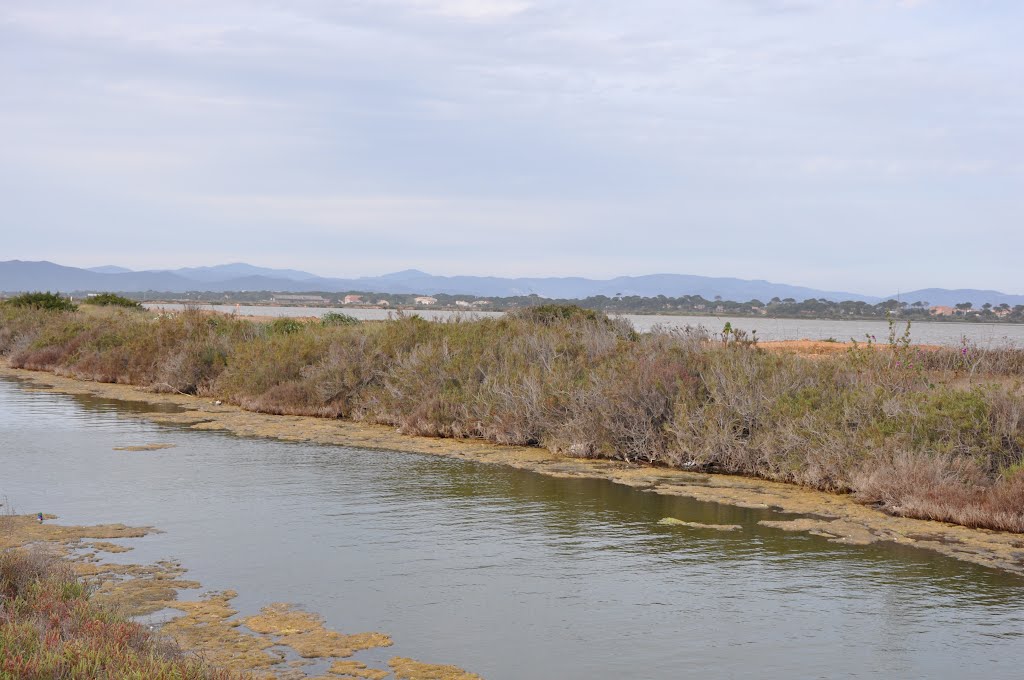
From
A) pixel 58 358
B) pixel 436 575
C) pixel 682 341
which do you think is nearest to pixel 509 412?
pixel 682 341

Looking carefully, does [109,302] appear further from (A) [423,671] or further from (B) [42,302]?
(A) [423,671]

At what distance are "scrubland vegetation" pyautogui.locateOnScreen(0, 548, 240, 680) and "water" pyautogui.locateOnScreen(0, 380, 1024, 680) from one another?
1672 millimetres

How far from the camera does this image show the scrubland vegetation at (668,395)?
11797 millimetres

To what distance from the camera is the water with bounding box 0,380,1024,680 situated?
709 centimetres

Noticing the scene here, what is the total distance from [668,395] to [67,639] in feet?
35.8

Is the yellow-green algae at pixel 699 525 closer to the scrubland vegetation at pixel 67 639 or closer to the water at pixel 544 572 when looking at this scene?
the water at pixel 544 572

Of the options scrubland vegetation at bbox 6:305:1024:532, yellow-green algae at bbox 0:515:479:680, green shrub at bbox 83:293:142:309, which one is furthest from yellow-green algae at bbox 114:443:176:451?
green shrub at bbox 83:293:142:309

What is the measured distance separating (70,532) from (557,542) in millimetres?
5084

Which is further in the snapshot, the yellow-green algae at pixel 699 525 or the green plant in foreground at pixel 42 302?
the green plant in foreground at pixel 42 302

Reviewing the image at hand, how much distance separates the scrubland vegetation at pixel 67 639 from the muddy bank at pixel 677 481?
24.1ft

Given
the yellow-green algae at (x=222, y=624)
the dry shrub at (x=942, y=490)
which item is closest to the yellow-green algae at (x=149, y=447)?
the yellow-green algae at (x=222, y=624)

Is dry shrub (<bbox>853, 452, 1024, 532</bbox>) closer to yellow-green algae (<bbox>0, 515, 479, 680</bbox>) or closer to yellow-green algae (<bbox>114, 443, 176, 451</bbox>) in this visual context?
yellow-green algae (<bbox>0, 515, 479, 680</bbox>)

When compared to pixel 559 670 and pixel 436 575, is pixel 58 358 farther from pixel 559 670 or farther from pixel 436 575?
pixel 559 670

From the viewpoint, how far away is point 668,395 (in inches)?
597
